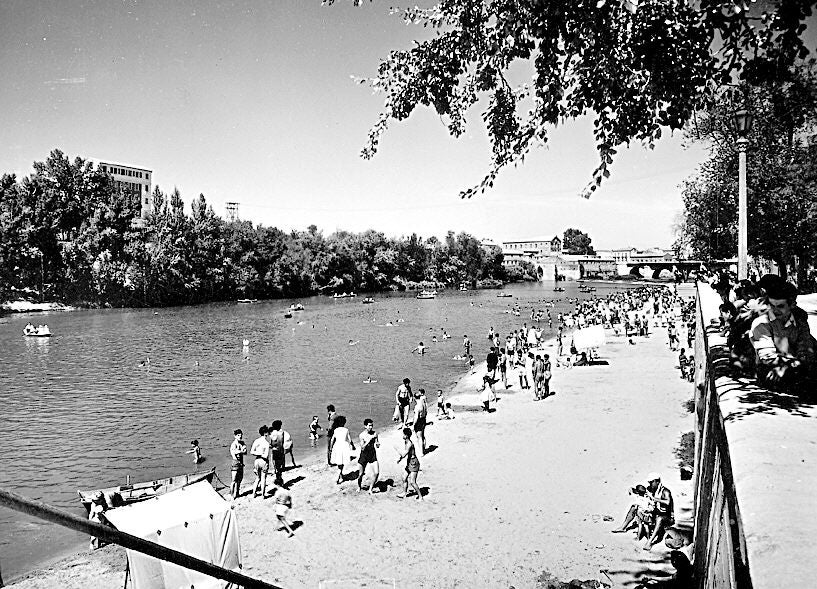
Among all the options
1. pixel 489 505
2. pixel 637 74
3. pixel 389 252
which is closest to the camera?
pixel 637 74

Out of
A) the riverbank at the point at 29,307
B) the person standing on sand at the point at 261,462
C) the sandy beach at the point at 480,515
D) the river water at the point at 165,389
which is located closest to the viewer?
the sandy beach at the point at 480,515

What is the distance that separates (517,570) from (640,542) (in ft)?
8.01

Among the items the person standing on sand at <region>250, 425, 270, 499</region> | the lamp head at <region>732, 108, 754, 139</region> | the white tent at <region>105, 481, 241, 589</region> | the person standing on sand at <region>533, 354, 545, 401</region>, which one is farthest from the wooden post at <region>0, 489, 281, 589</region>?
the person standing on sand at <region>533, 354, 545, 401</region>

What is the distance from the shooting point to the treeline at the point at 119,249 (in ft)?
244

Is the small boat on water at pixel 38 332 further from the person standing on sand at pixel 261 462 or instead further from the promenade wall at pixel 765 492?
the promenade wall at pixel 765 492

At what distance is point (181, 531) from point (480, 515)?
600 cm

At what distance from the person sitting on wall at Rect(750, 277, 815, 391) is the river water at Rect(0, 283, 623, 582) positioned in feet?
41.2

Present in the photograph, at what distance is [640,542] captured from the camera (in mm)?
10359

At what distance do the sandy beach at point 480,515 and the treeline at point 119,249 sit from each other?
69.4 meters

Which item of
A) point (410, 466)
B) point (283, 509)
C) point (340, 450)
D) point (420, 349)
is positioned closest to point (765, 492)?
point (283, 509)

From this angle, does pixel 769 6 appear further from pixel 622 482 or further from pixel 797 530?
pixel 622 482

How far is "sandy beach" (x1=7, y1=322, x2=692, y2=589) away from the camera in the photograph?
9734mm

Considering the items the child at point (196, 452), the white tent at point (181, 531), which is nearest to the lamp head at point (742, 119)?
the white tent at point (181, 531)

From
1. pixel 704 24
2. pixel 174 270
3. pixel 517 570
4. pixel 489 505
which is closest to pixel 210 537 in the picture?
pixel 517 570
